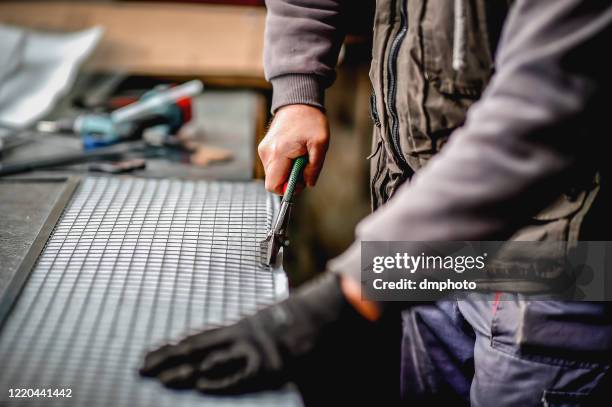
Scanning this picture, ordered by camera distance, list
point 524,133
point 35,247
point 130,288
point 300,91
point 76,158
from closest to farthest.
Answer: point 524,133 < point 130,288 < point 35,247 < point 300,91 < point 76,158

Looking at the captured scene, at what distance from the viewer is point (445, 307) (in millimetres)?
1075

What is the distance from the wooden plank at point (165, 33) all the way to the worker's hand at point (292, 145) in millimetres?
808

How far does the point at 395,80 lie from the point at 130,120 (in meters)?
0.79

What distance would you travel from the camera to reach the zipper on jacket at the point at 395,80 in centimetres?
83

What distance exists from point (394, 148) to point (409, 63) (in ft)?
0.50

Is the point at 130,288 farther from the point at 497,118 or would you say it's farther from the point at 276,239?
the point at 497,118

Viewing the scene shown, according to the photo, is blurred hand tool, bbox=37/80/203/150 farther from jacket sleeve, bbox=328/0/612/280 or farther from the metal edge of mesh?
jacket sleeve, bbox=328/0/612/280

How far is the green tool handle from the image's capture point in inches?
37.1

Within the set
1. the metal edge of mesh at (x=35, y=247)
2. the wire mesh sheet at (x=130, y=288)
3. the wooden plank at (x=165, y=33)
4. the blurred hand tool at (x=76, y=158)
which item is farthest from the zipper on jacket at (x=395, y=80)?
the wooden plank at (x=165, y=33)

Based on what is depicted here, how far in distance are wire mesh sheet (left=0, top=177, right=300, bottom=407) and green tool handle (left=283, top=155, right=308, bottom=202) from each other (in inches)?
3.1

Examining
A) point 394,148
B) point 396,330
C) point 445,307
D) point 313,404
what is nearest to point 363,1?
point 394,148

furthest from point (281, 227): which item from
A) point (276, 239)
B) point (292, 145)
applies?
point (292, 145)

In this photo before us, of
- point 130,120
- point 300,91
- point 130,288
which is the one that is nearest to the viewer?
point 130,288

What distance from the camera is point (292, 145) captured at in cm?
99
